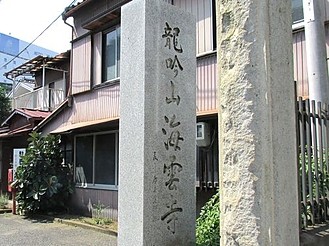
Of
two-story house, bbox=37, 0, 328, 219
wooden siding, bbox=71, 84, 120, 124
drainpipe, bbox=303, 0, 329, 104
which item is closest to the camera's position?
drainpipe, bbox=303, 0, 329, 104

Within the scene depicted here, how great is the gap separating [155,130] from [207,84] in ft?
15.2

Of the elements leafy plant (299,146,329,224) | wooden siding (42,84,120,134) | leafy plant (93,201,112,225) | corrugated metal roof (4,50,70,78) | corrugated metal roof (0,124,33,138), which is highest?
corrugated metal roof (4,50,70,78)

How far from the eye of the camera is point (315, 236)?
3986 millimetres

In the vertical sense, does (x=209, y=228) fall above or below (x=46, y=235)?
above

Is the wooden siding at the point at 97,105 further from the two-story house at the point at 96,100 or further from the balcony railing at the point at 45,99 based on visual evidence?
the balcony railing at the point at 45,99

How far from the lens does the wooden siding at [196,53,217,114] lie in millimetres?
8836

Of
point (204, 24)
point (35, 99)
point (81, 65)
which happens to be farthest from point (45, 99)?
point (204, 24)

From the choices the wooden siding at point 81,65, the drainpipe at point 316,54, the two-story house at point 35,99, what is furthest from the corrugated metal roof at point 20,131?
the drainpipe at point 316,54

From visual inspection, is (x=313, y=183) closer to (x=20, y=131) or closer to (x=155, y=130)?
(x=155, y=130)

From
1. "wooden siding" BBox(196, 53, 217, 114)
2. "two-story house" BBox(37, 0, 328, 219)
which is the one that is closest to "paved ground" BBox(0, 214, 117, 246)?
"two-story house" BBox(37, 0, 328, 219)

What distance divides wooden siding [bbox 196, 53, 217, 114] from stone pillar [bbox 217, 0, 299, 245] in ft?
17.7

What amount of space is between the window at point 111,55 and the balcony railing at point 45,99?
6937 mm

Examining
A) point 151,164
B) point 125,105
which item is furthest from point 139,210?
point 125,105

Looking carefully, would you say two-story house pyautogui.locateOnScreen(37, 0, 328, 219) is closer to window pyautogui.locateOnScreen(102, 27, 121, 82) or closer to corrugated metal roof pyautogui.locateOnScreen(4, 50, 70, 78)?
window pyautogui.locateOnScreen(102, 27, 121, 82)
